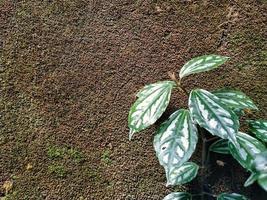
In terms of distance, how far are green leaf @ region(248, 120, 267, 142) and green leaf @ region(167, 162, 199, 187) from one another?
0.19 meters

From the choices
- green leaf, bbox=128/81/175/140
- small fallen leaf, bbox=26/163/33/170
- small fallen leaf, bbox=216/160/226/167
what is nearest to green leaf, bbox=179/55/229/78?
green leaf, bbox=128/81/175/140

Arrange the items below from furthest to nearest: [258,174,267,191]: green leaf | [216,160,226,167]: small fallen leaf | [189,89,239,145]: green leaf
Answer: [216,160,226,167]: small fallen leaf
[189,89,239,145]: green leaf
[258,174,267,191]: green leaf

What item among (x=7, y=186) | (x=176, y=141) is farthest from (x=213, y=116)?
(x=7, y=186)

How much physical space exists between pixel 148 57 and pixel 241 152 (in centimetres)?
44

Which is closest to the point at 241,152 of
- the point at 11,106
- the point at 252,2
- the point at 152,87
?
the point at 152,87

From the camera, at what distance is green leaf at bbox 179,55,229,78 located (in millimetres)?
1154

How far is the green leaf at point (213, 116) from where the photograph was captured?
1.05 m

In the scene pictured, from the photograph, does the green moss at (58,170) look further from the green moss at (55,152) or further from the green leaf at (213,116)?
the green leaf at (213,116)

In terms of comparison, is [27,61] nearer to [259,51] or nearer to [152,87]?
[152,87]

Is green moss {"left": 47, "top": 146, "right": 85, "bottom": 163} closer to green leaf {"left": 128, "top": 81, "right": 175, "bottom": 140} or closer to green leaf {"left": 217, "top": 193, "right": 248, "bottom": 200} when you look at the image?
green leaf {"left": 128, "top": 81, "right": 175, "bottom": 140}

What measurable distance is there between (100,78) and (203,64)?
37cm

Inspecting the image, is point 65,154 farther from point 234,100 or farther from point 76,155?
point 234,100

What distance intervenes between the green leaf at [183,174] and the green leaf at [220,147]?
8 centimetres

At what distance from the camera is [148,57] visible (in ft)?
4.61
